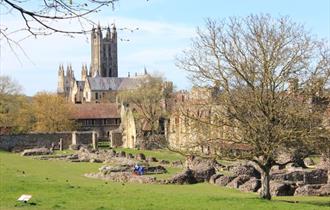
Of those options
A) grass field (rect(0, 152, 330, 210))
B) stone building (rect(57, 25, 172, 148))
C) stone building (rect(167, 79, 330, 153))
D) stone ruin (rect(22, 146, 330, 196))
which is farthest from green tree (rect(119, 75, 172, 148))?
stone building (rect(167, 79, 330, 153))

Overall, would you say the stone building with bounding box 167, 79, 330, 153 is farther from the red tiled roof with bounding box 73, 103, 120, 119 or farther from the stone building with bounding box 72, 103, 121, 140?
the stone building with bounding box 72, 103, 121, 140

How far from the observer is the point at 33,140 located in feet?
264

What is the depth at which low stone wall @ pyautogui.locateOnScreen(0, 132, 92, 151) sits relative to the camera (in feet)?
261

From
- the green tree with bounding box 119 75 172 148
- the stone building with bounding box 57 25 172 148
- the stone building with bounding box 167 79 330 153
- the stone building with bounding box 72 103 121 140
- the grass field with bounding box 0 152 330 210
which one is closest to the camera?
the grass field with bounding box 0 152 330 210

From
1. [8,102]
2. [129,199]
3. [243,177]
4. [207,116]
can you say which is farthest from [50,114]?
[129,199]

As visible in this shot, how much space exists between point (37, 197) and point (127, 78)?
458ft

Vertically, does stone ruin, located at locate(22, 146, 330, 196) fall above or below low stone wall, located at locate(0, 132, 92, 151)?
below

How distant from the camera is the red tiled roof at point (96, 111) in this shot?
340 ft

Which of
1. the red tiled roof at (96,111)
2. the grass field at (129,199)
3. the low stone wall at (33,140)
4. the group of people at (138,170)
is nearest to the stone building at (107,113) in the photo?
the red tiled roof at (96,111)

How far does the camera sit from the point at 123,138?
282 ft

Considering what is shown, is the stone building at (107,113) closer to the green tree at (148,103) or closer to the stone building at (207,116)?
the green tree at (148,103)

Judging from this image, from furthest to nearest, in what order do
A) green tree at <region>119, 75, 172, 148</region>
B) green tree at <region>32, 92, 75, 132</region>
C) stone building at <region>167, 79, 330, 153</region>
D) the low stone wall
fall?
green tree at <region>32, 92, 75, 132</region>
the low stone wall
green tree at <region>119, 75, 172, 148</region>
stone building at <region>167, 79, 330, 153</region>

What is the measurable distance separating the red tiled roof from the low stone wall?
1999 centimetres

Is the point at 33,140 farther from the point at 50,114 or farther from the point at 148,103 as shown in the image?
the point at 148,103
